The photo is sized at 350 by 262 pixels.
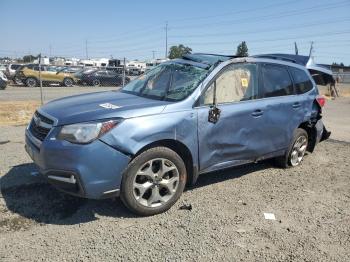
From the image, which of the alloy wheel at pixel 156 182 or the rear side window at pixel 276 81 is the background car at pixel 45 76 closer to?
the rear side window at pixel 276 81

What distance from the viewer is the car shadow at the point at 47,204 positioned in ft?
14.6

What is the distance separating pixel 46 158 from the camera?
4.25 meters

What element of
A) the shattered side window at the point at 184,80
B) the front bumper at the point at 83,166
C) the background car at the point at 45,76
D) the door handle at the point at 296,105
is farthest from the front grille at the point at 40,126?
the background car at the point at 45,76


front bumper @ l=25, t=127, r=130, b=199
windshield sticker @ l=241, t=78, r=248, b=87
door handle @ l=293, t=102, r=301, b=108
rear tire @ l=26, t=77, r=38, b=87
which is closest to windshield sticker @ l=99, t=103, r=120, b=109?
front bumper @ l=25, t=127, r=130, b=199

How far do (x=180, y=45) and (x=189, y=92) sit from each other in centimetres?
8630

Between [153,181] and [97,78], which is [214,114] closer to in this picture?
[153,181]

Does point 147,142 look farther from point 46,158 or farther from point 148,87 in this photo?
point 148,87

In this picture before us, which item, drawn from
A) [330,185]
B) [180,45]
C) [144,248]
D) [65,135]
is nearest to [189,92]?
[65,135]

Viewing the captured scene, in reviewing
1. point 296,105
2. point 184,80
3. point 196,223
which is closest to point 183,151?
point 196,223

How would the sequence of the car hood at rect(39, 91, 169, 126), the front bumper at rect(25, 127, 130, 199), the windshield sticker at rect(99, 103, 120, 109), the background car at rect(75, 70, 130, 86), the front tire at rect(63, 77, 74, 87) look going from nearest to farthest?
the front bumper at rect(25, 127, 130, 199), the car hood at rect(39, 91, 169, 126), the windshield sticker at rect(99, 103, 120, 109), the front tire at rect(63, 77, 74, 87), the background car at rect(75, 70, 130, 86)

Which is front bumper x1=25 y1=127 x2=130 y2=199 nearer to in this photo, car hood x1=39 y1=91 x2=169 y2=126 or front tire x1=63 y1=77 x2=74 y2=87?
car hood x1=39 y1=91 x2=169 y2=126

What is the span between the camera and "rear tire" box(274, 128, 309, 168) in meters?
6.50

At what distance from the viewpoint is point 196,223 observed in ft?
14.5

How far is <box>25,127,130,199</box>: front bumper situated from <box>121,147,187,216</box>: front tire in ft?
0.42
